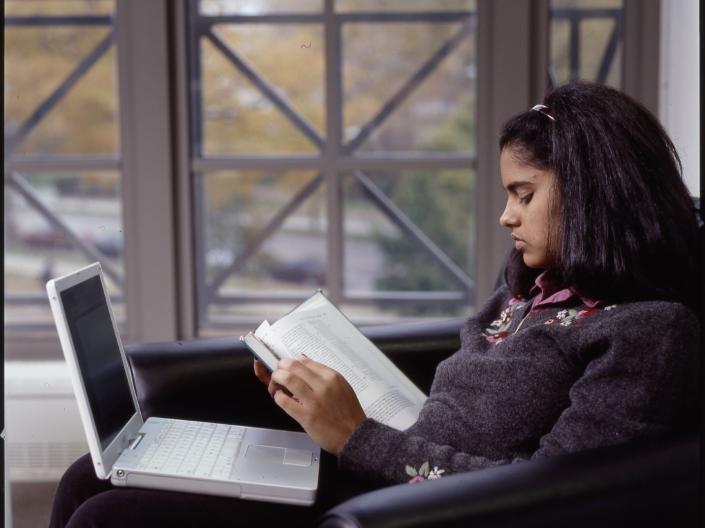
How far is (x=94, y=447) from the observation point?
3.47 ft

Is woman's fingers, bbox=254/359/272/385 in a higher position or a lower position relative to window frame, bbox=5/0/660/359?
lower

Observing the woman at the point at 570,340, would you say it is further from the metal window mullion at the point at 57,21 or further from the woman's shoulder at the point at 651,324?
the metal window mullion at the point at 57,21

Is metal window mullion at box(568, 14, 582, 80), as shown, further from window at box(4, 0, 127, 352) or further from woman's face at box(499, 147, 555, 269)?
woman's face at box(499, 147, 555, 269)

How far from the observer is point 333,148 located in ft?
8.26

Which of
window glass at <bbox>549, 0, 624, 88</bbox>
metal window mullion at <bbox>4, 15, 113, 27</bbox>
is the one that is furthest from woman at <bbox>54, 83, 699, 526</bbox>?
metal window mullion at <bbox>4, 15, 113, 27</bbox>

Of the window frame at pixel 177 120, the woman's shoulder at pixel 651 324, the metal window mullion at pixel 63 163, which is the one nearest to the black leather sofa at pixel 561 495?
the woman's shoulder at pixel 651 324

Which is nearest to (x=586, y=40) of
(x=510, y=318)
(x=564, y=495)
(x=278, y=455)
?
(x=510, y=318)

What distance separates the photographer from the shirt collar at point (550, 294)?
1.15m

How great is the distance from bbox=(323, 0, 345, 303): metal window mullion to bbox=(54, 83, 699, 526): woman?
1317 millimetres

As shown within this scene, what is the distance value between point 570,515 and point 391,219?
2.18 metres

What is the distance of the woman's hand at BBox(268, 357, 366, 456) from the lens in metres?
1.15

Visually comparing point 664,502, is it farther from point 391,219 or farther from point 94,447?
point 391,219

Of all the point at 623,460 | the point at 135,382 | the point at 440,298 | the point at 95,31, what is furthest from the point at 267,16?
the point at 623,460

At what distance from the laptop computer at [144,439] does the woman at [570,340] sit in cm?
3
